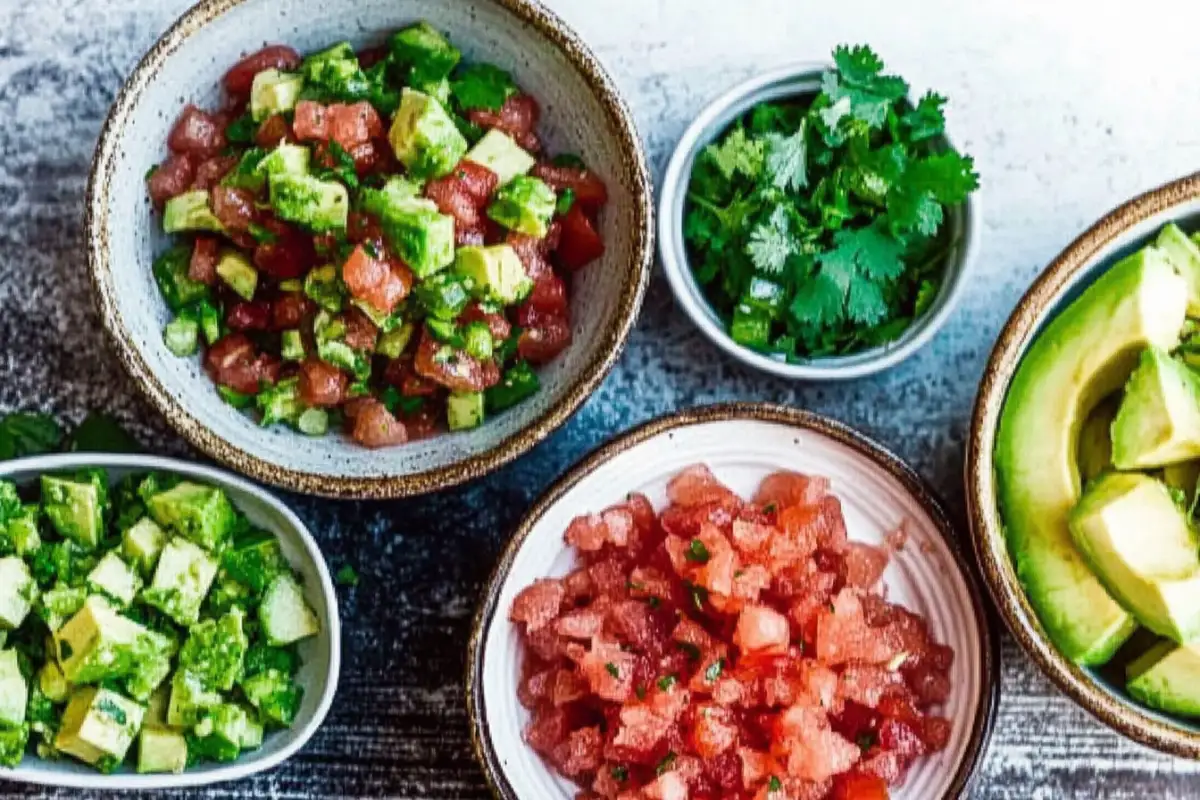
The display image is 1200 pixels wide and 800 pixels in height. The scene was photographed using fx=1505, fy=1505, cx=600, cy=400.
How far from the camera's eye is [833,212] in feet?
7.22

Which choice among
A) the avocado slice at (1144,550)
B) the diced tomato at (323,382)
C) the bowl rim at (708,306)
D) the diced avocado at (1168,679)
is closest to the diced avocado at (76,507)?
the diced tomato at (323,382)

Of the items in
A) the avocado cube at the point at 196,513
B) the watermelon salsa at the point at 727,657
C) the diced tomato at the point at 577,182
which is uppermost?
the diced tomato at the point at 577,182

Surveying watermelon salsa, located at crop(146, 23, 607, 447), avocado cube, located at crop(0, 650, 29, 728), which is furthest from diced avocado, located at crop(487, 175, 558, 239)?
avocado cube, located at crop(0, 650, 29, 728)

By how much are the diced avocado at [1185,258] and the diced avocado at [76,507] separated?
1547 millimetres

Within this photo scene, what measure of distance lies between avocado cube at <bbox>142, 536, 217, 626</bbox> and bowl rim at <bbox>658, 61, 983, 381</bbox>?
2.66ft

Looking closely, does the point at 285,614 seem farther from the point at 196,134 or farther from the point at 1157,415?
the point at 1157,415

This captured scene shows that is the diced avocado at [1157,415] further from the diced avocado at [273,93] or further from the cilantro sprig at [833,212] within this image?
the diced avocado at [273,93]

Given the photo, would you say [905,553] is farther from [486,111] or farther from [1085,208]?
[486,111]

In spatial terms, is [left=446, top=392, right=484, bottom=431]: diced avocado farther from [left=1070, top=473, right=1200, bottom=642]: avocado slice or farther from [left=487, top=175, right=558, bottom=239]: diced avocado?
[left=1070, top=473, right=1200, bottom=642]: avocado slice

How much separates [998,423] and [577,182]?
70 cm

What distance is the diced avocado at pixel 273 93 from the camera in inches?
84.5

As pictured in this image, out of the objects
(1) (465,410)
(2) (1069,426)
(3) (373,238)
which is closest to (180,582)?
(1) (465,410)

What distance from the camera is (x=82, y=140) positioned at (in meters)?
2.47

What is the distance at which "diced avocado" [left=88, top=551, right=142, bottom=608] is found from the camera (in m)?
2.15
